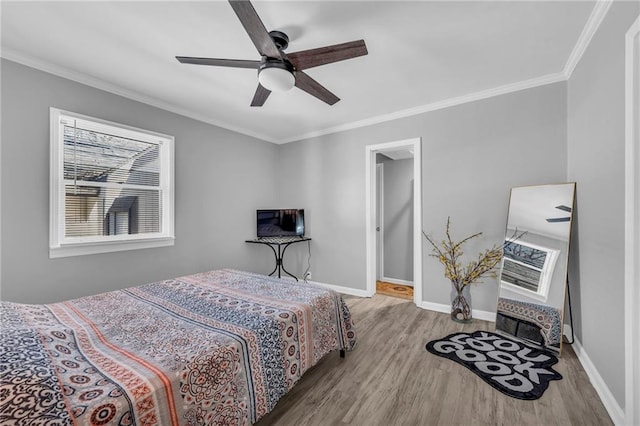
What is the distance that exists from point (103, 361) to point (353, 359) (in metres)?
1.77

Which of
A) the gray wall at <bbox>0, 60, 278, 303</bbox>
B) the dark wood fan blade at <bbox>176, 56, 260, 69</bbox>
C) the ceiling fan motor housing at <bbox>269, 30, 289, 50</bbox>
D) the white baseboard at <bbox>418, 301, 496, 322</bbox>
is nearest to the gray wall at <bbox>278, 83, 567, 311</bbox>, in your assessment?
the white baseboard at <bbox>418, 301, 496, 322</bbox>

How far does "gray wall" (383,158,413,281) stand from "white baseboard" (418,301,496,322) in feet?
4.15

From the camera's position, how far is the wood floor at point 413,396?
161cm

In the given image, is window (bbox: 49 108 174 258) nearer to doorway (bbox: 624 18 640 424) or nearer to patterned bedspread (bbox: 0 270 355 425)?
patterned bedspread (bbox: 0 270 355 425)

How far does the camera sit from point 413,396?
71.2 inches

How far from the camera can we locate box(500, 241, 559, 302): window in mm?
2445

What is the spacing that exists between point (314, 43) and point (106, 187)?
260cm

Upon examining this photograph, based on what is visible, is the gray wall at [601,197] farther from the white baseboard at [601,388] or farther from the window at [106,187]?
the window at [106,187]

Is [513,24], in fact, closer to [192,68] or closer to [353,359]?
[192,68]

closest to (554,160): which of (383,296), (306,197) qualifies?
(383,296)

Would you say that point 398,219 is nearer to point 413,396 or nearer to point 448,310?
point 448,310

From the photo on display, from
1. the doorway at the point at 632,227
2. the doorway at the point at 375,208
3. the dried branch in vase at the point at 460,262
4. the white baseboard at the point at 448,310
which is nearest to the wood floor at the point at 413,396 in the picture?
the doorway at the point at 632,227

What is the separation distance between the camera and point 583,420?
1.58 meters

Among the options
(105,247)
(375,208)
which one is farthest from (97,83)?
(375,208)
